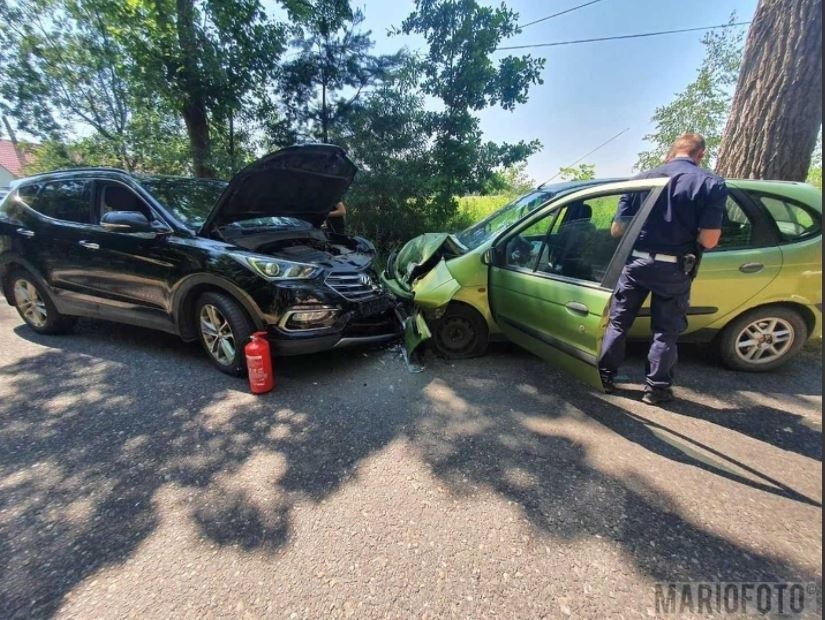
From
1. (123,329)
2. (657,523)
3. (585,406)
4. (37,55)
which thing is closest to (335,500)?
(657,523)

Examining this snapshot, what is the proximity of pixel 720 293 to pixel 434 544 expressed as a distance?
3.04 m

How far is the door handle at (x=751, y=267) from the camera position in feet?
9.73

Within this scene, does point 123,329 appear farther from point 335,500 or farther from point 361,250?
point 335,500

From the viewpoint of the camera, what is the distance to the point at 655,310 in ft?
8.64

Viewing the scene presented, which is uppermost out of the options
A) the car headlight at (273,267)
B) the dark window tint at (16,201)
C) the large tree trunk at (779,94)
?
the large tree trunk at (779,94)

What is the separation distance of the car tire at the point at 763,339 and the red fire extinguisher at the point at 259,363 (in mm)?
3935

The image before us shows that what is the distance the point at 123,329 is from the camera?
432 cm

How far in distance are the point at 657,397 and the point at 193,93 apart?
859 centimetres

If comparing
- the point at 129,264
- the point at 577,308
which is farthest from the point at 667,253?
the point at 129,264

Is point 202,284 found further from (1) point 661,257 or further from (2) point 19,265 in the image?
(1) point 661,257

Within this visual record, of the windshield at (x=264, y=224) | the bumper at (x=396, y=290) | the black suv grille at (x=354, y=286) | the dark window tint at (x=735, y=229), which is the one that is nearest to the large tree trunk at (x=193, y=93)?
the windshield at (x=264, y=224)

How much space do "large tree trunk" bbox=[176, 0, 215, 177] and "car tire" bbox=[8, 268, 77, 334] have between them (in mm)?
4392

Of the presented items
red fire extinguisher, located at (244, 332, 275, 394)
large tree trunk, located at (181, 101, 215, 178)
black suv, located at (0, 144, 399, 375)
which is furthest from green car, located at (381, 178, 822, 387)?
large tree trunk, located at (181, 101, 215, 178)

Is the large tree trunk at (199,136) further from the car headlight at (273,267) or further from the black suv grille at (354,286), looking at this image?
the black suv grille at (354,286)
